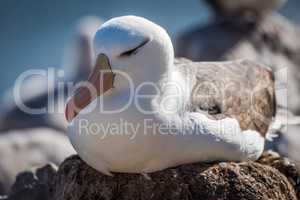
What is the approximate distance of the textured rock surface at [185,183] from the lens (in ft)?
20.8

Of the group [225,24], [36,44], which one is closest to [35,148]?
[225,24]

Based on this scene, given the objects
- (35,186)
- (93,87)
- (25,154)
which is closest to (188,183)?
(93,87)

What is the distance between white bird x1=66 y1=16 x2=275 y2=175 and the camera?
6.11m

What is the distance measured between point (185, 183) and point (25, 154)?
4.14 metres

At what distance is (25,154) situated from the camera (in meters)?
10.2

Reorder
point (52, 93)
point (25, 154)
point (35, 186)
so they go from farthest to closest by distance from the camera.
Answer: point (52, 93)
point (25, 154)
point (35, 186)

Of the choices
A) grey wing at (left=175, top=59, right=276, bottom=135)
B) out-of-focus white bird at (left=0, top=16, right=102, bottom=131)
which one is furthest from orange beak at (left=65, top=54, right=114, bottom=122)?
out-of-focus white bird at (left=0, top=16, right=102, bottom=131)

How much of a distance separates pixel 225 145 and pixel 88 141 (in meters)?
0.97

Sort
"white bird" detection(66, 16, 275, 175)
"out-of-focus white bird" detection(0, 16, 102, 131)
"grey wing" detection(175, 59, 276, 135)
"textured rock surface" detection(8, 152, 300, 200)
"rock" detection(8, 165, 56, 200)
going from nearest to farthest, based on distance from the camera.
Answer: "white bird" detection(66, 16, 275, 175) → "textured rock surface" detection(8, 152, 300, 200) → "grey wing" detection(175, 59, 276, 135) → "rock" detection(8, 165, 56, 200) → "out-of-focus white bird" detection(0, 16, 102, 131)

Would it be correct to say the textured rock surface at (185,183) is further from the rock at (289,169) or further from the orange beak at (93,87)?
the orange beak at (93,87)

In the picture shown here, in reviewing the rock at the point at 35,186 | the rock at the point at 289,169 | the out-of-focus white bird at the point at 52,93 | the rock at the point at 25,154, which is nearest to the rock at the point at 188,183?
the rock at the point at 289,169

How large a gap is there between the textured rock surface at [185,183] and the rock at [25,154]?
9.93 ft

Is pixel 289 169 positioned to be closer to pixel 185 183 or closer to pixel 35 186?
pixel 185 183

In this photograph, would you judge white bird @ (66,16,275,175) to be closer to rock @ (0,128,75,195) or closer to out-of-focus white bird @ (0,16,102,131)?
rock @ (0,128,75,195)
